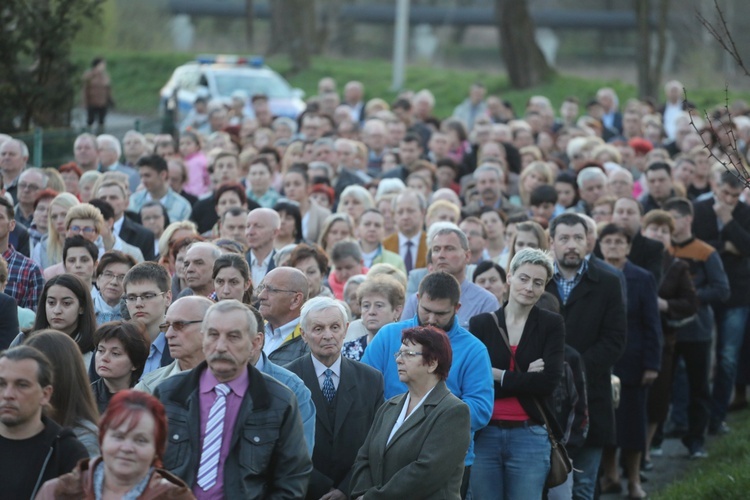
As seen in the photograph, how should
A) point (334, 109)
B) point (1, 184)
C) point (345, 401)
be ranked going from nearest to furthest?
point (345, 401) → point (1, 184) → point (334, 109)

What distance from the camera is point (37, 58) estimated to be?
1945 centimetres

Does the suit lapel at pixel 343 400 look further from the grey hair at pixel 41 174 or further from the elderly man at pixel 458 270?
the grey hair at pixel 41 174

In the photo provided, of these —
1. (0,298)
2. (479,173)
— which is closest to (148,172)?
(479,173)

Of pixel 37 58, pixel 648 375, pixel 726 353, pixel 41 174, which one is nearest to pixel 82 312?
pixel 41 174

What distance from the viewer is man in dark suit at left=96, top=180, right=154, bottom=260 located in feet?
41.2

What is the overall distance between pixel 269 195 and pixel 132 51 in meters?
36.2

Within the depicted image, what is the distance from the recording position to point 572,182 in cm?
1531

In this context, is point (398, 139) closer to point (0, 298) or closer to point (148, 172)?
point (148, 172)

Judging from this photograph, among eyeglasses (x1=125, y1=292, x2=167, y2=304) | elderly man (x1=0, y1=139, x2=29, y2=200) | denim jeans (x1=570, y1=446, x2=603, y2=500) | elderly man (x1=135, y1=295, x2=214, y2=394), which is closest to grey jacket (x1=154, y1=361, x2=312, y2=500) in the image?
elderly man (x1=135, y1=295, x2=214, y2=394)

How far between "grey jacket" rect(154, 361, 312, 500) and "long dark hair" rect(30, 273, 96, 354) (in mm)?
2107

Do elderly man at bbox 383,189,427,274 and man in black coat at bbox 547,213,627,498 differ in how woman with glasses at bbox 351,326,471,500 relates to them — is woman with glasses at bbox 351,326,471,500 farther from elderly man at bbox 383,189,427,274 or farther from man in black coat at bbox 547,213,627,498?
elderly man at bbox 383,189,427,274

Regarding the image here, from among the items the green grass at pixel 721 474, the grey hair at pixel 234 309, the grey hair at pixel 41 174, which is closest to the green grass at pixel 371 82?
the grey hair at pixel 41 174

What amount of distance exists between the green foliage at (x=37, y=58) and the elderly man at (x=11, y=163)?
496cm

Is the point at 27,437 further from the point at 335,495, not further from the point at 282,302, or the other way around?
the point at 282,302
